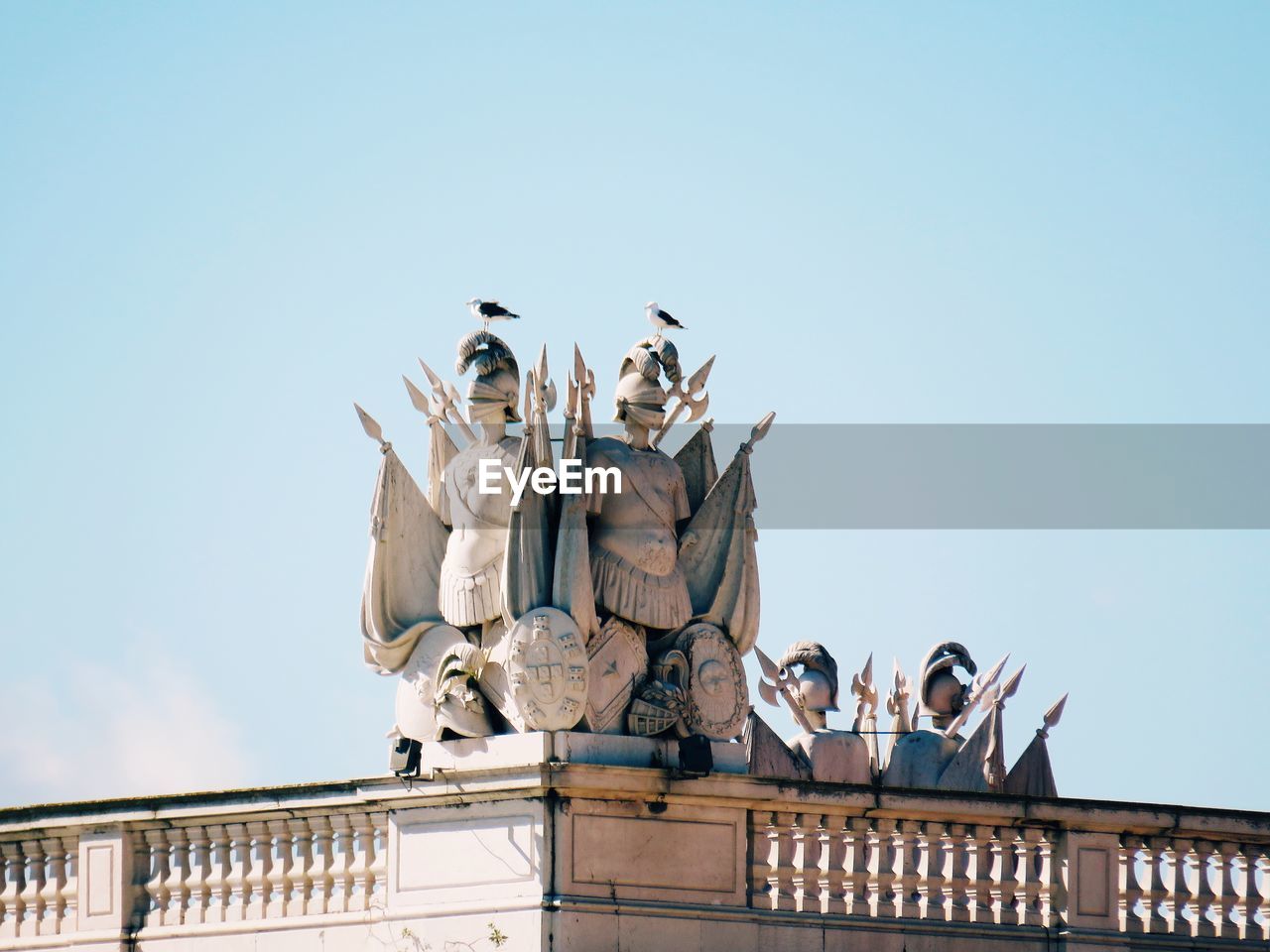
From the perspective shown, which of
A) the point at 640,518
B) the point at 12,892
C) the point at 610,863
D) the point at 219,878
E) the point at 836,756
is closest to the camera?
the point at 610,863

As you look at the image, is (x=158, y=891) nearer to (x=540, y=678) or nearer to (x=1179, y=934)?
(x=540, y=678)

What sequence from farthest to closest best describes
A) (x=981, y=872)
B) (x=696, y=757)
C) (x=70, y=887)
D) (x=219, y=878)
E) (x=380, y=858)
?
1. (x=70, y=887)
2. (x=981, y=872)
3. (x=219, y=878)
4. (x=380, y=858)
5. (x=696, y=757)

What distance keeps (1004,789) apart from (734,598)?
4114 mm

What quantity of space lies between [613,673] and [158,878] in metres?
4.04

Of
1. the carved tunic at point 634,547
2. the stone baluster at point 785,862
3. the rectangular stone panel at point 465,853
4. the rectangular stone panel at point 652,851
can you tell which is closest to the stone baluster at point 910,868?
the stone baluster at point 785,862

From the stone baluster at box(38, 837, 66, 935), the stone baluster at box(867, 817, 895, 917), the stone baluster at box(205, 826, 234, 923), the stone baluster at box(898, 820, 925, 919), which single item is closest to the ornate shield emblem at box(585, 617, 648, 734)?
the stone baluster at box(867, 817, 895, 917)

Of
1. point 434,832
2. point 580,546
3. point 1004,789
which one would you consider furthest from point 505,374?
point 1004,789

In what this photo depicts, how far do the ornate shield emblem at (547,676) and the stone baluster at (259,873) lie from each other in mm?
2450

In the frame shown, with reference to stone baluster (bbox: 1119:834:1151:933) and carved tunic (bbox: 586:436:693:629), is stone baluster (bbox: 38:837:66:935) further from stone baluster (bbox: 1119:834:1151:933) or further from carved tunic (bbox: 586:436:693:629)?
stone baluster (bbox: 1119:834:1151:933)

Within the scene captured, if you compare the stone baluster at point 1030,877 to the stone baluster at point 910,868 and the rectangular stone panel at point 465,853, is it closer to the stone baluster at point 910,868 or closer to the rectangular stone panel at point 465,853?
the stone baluster at point 910,868

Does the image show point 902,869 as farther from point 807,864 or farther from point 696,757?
point 696,757

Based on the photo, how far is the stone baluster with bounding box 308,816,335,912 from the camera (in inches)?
897

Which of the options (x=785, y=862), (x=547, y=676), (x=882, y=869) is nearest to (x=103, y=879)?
(x=547, y=676)

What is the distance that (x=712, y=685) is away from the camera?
74.8 ft
